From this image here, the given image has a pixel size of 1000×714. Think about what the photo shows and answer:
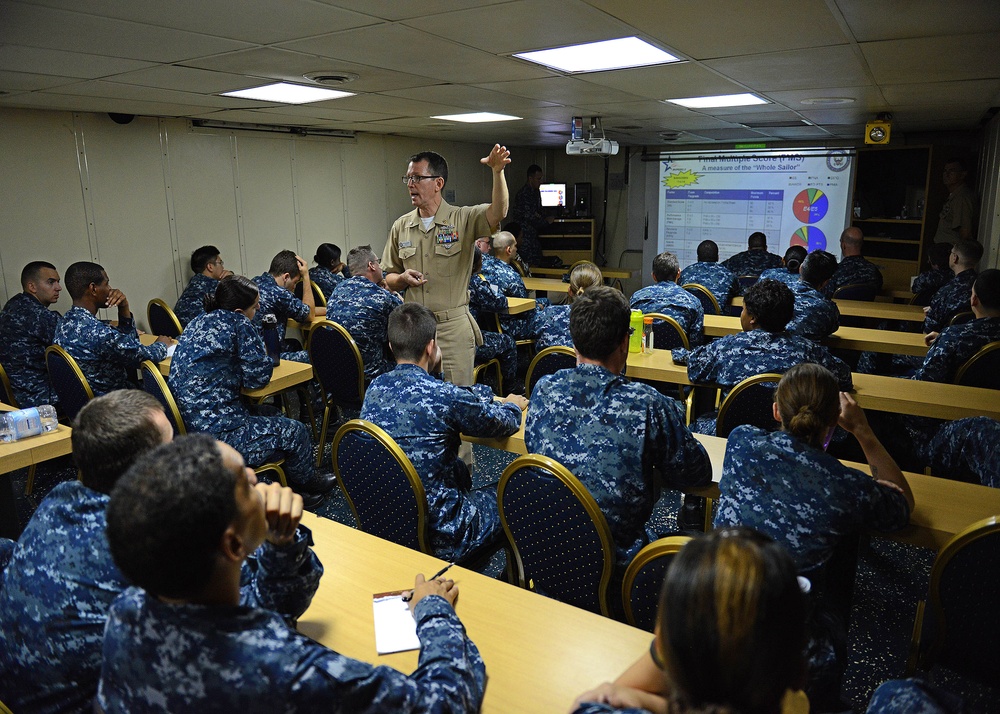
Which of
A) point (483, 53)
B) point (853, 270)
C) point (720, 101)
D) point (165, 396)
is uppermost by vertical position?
point (720, 101)

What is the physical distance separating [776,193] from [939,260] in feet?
10.3

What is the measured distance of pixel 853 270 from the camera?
667cm

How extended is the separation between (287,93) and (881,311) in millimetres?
4968

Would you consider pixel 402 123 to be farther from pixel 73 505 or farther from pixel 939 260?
pixel 73 505

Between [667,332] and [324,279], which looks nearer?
[667,332]

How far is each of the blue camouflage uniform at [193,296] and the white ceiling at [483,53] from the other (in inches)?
56.1

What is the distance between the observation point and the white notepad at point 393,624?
1.41m

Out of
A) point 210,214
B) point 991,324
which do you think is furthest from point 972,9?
point 210,214

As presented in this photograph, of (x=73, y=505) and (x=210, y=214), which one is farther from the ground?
(x=210, y=214)

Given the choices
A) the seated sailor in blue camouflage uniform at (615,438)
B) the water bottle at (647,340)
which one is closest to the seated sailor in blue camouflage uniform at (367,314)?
the water bottle at (647,340)

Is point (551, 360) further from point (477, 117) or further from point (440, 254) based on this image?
point (477, 117)

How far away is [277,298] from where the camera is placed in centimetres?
516

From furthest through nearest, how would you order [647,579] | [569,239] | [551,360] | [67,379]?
[569,239] < [551,360] < [67,379] < [647,579]

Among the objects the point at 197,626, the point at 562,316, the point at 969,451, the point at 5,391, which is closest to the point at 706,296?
the point at 562,316
